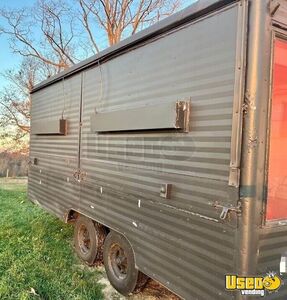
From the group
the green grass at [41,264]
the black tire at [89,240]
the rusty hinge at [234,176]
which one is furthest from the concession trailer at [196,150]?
the green grass at [41,264]

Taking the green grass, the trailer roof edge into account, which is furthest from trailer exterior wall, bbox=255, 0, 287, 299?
the green grass

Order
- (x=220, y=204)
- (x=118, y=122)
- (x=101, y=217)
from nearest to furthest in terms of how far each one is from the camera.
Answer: (x=220, y=204), (x=118, y=122), (x=101, y=217)

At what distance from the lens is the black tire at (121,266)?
12.1 ft

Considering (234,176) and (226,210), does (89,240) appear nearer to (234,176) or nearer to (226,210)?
(226,210)

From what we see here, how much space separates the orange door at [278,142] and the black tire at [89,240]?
2.68 m

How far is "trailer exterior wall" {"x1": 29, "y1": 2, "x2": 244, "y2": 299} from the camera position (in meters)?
2.51

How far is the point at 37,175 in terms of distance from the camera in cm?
677

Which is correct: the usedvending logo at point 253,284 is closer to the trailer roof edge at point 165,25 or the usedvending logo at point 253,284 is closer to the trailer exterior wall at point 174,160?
the trailer exterior wall at point 174,160

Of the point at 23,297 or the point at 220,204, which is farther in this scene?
the point at 23,297

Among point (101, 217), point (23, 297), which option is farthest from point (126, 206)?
point (23, 297)

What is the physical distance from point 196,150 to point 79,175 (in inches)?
99.6

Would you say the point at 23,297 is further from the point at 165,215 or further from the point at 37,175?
the point at 37,175

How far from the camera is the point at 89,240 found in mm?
5004

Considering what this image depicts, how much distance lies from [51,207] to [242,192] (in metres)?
4.33
